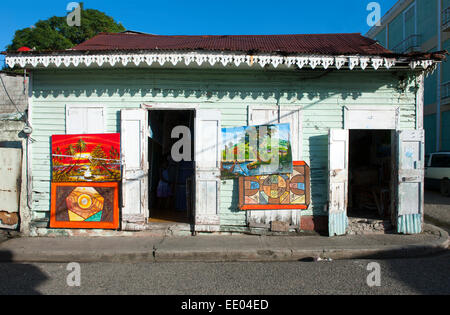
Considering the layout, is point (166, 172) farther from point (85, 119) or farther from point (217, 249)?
point (217, 249)

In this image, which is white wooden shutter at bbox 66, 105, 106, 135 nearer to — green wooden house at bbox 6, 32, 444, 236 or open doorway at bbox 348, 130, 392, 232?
green wooden house at bbox 6, 32, 444, 236

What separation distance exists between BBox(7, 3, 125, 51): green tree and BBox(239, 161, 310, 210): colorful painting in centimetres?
1821

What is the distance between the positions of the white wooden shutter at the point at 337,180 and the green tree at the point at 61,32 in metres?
19.0

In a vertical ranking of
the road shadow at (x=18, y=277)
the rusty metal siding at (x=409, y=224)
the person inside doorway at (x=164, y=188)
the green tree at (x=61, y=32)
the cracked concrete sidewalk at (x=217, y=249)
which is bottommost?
the road shadow at (x=18, y=277)

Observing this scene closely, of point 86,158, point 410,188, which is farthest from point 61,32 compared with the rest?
point 410,188

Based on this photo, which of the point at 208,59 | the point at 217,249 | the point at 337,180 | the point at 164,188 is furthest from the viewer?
the point at 164,188

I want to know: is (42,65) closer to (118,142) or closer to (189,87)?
(118,142)

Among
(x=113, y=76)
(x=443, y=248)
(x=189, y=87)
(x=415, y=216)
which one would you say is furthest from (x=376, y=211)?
(x=113, y=76)

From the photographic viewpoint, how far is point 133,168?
6.01 m

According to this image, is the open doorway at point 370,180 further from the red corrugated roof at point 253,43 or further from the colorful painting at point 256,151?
the red corrugated roof at point 253,43

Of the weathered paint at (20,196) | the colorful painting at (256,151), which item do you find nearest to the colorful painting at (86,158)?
the weathered paint at (20,196)

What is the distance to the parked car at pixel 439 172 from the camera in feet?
37.9

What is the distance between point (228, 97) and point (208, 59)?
93 cm

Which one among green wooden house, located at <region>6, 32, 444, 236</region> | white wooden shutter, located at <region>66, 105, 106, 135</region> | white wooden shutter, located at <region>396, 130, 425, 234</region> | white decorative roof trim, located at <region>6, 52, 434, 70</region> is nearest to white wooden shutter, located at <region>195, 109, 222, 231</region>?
green wooden house, located at <region>6, 32, 444, 236</region>
